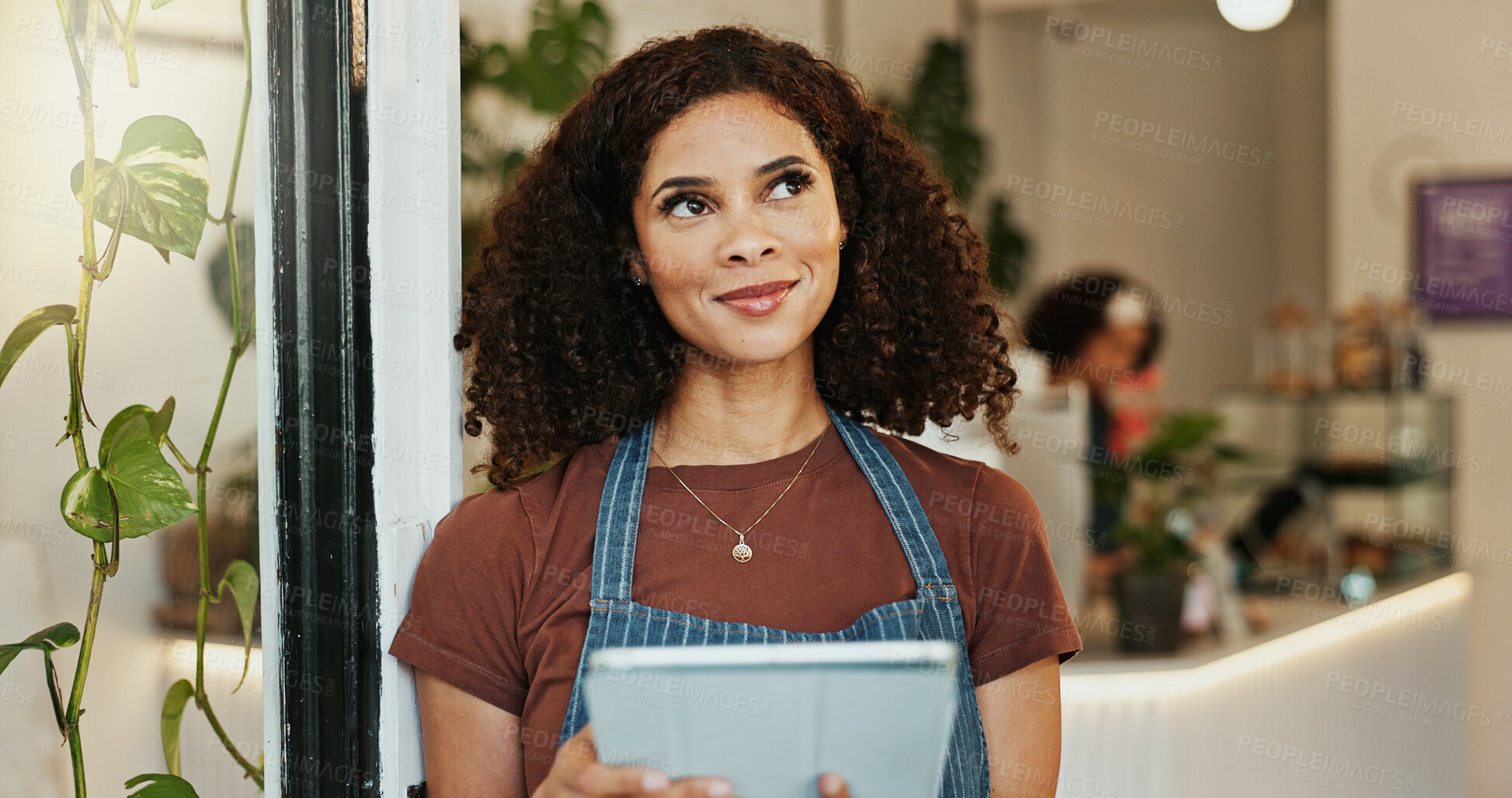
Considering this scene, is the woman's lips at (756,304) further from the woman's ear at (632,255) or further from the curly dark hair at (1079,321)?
the curly dark hair at (1079,321)

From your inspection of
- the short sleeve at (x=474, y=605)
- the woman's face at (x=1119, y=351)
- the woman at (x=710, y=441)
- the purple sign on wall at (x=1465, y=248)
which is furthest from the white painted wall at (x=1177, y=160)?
the short sleeve at (x=474, y=605)

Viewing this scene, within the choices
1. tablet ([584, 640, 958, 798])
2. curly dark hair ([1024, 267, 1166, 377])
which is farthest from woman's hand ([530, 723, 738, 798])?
curly dark hair ([1024, 267, 1166, 377])

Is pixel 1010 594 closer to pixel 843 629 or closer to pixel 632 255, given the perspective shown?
pixel 843 629

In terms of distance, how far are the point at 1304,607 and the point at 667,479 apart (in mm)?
2079

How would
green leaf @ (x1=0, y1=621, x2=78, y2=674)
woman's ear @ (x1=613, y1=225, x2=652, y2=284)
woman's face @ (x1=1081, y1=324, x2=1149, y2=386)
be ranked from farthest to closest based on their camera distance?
woman's face @ (x1=1081, y1=324, x2=1149, y2=386), woman's ear @ (x1=613, y1=225, x2=652, y2=284), green leaf @ (x1=0, y1=621, x2=78, y2=674)

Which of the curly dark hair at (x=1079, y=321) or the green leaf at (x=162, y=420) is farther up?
the curly dark hair at (x=1079, y=321)

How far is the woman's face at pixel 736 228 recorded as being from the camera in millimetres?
1099

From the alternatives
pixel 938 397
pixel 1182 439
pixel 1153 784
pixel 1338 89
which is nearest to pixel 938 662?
pixel 938 397

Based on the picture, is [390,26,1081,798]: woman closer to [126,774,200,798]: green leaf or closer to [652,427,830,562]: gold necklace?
[652,427,830,562]: gold necklace

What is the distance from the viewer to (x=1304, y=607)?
2750mm

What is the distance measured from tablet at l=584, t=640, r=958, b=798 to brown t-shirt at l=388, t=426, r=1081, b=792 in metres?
0.23

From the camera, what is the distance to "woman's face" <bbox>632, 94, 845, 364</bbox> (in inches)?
43.3

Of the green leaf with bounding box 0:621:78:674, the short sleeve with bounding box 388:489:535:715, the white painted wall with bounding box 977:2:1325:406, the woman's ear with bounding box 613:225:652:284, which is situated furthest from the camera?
the white painted wall with bounding box 977:2:1325:406

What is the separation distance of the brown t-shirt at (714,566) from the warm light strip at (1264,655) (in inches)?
24.1
